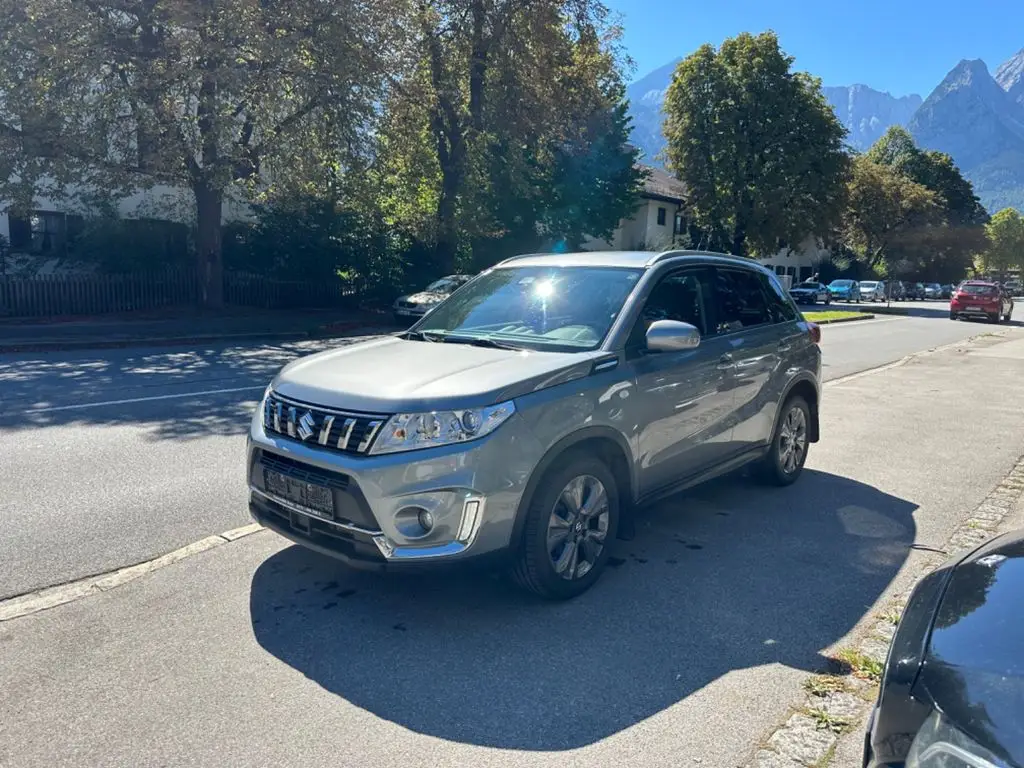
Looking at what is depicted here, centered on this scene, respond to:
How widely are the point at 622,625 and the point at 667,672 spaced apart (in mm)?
467

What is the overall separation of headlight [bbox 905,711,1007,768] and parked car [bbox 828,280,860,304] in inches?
2109

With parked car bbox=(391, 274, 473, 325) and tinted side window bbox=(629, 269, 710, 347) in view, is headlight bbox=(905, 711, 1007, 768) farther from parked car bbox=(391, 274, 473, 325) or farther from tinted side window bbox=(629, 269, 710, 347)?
parked car bbox=(391, 274, 473, 325)

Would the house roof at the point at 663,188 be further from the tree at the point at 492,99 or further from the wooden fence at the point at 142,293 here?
the wooden fence at the point at 142,293

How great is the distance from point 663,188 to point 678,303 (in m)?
49.3

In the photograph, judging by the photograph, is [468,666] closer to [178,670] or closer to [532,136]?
[178,670]

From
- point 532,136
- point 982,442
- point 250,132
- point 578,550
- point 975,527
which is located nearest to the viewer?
point 578,550

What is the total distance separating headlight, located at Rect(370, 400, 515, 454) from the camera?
371 cm

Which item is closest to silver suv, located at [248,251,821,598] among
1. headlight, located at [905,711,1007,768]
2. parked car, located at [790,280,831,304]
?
headlight, located at [905,711,1007,768]

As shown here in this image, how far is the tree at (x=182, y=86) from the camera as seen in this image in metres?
17.3

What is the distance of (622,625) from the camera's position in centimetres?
397

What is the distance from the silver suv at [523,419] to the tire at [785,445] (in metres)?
0.50

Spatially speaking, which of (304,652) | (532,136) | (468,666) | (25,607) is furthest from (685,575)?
(532,136)

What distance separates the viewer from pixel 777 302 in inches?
257

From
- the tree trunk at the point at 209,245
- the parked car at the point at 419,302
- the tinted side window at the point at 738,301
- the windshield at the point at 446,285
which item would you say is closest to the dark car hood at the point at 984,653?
the tinted side window at the point at 738,301
